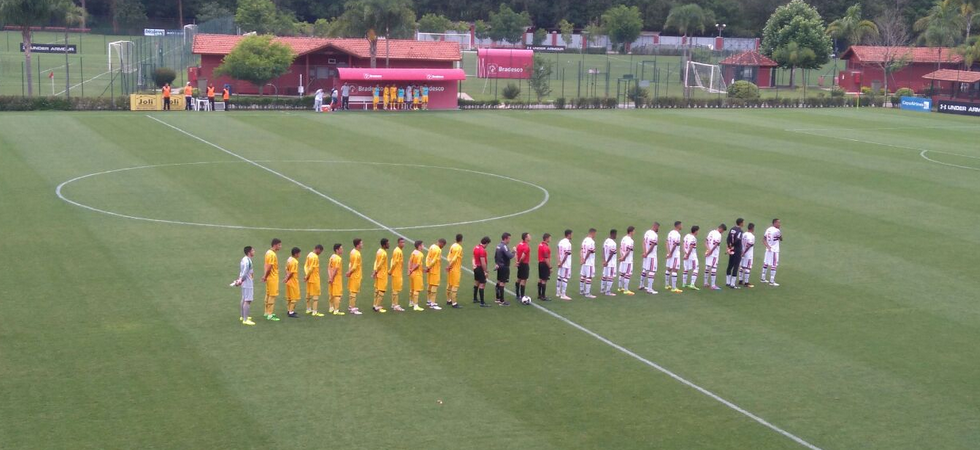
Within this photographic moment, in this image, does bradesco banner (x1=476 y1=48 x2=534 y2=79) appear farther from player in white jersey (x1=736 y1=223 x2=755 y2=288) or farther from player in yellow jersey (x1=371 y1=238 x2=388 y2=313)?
player in yellow jersey (x1=371 y1=238 x2=388 y2=313)

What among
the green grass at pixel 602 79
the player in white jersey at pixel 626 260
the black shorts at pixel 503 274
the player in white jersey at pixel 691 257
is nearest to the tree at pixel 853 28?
the green grass at pixel 602 79

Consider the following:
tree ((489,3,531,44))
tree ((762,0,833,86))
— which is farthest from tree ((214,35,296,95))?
tree ((489,3,531,44))

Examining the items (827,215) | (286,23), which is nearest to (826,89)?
(286,23)

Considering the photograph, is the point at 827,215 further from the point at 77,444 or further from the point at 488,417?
the point at 77,444

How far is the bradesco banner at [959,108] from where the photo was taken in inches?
2729

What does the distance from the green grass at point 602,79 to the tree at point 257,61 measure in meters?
14.0

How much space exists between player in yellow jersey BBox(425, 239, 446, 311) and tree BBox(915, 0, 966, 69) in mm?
78510

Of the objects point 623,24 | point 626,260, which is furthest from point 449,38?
point 626,260

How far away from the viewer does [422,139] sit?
155ft

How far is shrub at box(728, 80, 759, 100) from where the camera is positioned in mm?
73875

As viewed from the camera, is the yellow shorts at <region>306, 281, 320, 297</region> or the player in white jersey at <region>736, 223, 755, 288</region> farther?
the player in white jersey at <region>736, 223, 755, 288</region>

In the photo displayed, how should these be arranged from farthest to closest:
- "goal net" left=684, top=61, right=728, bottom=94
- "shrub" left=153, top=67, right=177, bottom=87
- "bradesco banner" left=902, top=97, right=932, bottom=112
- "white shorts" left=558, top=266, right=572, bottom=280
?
"goal net" left=684, top=61, right=728, bottom=94 < "bradesco banner" left=902, top=97, right=932, bottom=112 < "shrub" left=153, top=67, right=177, bottom=87 < "white shorts" left=558, top=266, right=572, bottom=280

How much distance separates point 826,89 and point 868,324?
7713 cm

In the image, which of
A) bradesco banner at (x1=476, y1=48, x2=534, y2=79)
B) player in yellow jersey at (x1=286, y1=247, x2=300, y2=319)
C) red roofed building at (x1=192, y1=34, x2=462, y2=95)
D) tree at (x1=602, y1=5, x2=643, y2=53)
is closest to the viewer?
player in yellow jersey at (x1=286, y1=247, x2=300, y2=319)
